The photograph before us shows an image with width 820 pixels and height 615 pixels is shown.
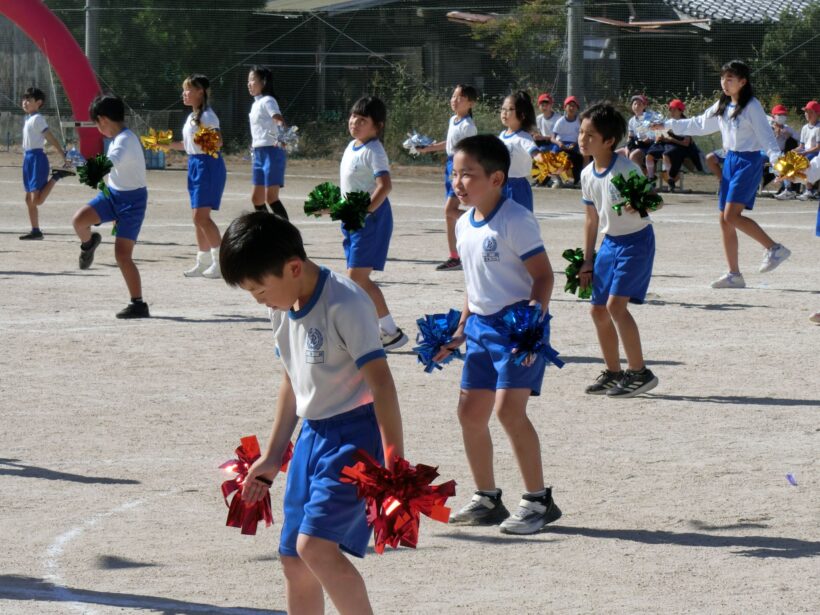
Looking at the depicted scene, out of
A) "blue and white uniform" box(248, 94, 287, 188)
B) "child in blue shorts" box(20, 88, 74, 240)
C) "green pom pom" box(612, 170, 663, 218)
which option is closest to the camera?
"green pom pom" box(612, 170, 663, 218)

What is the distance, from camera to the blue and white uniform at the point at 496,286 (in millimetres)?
6254

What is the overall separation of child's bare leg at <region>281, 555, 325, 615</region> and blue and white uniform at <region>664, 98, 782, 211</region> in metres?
9.73

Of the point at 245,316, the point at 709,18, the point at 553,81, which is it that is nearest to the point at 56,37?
the point at 553,81

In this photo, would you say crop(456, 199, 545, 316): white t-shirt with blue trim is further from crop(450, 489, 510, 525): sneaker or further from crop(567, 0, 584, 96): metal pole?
crop(567, 0, 584, 96): metal pole

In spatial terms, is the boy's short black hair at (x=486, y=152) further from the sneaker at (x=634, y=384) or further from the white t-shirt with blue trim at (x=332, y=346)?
the sneaker at (x=634, y=384)

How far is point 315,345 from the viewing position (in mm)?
4375

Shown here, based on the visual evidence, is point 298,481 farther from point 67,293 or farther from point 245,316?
point 67,293

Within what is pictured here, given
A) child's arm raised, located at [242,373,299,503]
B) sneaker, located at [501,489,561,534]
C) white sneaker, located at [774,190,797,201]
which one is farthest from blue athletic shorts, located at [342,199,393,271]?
white sneaker, located at [774,190,797,201]

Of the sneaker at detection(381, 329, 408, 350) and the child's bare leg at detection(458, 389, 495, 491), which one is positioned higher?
the child's bare leg at detection(458, 389, 495, 491)

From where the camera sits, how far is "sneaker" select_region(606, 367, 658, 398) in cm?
907

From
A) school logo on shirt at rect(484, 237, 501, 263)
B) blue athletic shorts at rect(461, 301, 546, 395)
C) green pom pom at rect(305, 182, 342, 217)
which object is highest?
school logo on shirt at rect(484, 237, 501, 263)

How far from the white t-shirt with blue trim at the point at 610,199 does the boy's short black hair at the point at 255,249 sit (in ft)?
16.3

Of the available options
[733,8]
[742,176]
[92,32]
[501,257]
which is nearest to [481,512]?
[501,257]

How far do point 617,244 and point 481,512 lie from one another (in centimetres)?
313
